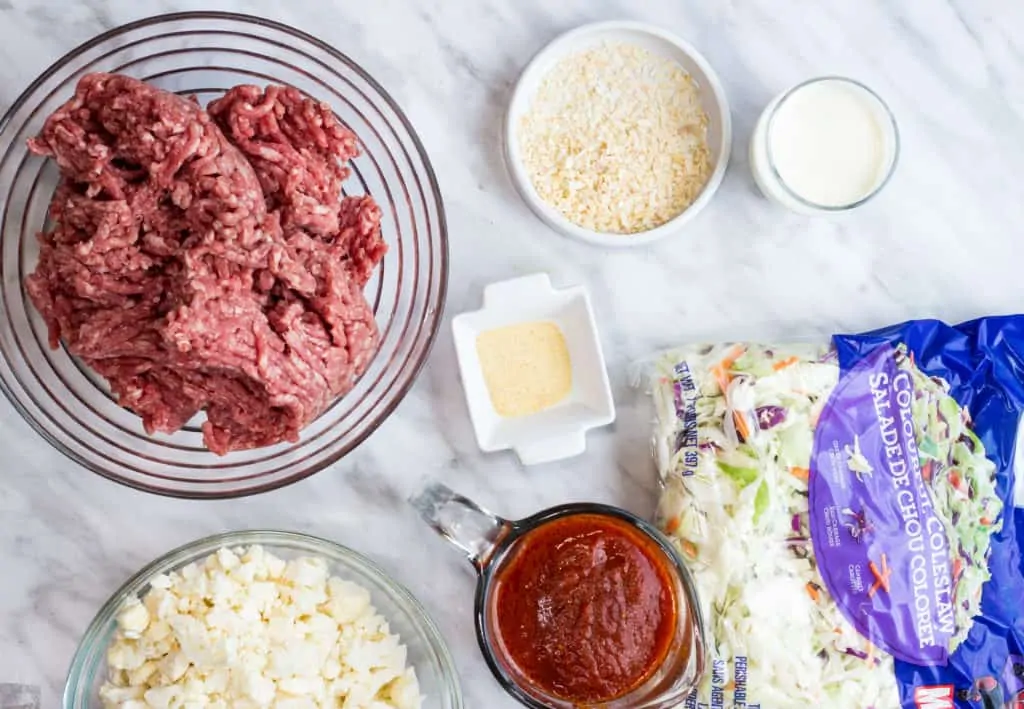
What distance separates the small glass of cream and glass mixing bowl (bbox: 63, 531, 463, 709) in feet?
3.81

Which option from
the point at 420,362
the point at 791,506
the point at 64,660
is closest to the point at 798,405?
the point at 791,506

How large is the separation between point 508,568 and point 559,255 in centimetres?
68

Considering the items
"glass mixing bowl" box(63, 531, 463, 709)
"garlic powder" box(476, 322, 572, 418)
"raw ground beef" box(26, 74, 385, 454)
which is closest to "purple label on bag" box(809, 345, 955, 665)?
"garlic powder" box(476, 322, 572, 418)

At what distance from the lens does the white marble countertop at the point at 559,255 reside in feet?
7.18

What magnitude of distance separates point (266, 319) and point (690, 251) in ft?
3.35

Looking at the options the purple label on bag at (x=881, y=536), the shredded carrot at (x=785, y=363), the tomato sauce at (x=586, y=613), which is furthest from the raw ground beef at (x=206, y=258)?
the purple label on bag at (x=881, y=536)

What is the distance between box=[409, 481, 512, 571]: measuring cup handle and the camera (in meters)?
2.05

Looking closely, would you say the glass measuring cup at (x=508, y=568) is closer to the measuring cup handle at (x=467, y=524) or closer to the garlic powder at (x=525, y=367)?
the measuring cup handle at (x=467, y=524)

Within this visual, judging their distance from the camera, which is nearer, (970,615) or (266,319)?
(266,319)

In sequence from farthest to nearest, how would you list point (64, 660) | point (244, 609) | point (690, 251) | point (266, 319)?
point (690, 251) → point (64, 660) → point (244, 609) → point (266, 319)

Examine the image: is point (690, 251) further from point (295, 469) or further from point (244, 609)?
point (244, 609)

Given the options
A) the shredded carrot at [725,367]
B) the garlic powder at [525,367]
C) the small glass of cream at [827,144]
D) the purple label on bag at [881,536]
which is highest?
the small glass of cream at [827,144]

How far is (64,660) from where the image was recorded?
219cm

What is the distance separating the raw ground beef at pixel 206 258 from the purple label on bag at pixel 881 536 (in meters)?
1.02
